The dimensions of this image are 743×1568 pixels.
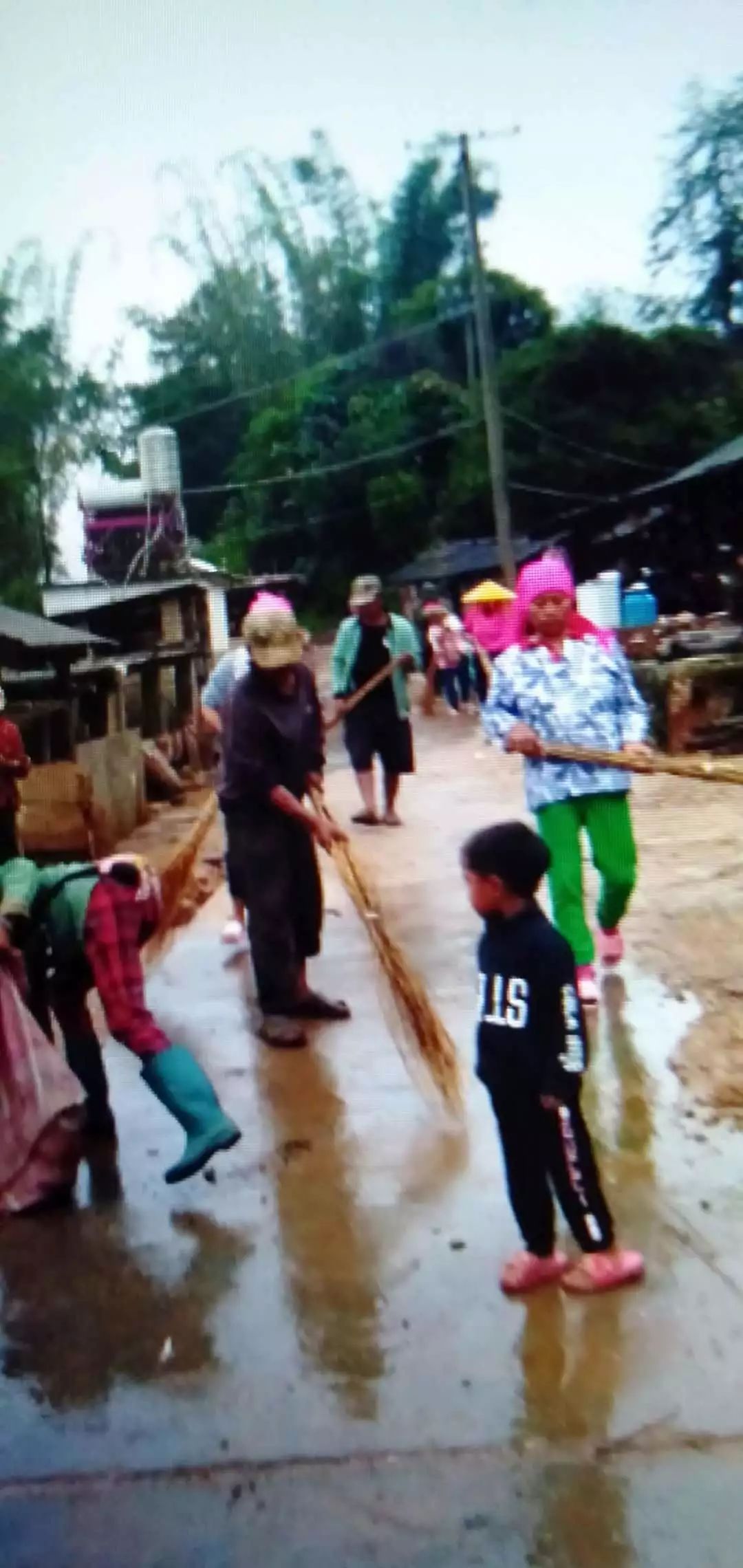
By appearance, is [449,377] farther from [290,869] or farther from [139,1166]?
[139,1166]

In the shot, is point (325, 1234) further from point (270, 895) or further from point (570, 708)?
point (570, 708)

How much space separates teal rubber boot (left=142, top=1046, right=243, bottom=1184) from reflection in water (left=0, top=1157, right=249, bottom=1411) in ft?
0.45

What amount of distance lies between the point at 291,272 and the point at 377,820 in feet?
12.2

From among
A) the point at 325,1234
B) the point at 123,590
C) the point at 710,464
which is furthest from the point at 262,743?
the point at 123,590

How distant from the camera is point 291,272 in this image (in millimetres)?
5133

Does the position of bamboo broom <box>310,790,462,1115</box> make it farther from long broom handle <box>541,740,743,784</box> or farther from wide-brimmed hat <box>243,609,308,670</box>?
long broom handle <box>541,740,743,784</box>

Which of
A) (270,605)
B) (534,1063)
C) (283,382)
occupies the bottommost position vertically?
(534,1063)

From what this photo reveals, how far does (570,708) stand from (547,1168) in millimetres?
1809

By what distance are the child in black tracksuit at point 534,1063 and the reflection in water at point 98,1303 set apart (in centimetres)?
62

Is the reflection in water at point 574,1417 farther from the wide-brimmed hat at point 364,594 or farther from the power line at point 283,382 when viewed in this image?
the power line at point 283,382

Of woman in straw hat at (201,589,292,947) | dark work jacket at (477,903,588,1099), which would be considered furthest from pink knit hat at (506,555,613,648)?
dark work jacket at (477,903,588,1099)

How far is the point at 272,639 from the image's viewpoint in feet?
13.9

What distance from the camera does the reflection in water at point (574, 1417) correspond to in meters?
1.99

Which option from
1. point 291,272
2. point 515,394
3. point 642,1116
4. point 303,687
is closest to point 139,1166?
point 642,1116
